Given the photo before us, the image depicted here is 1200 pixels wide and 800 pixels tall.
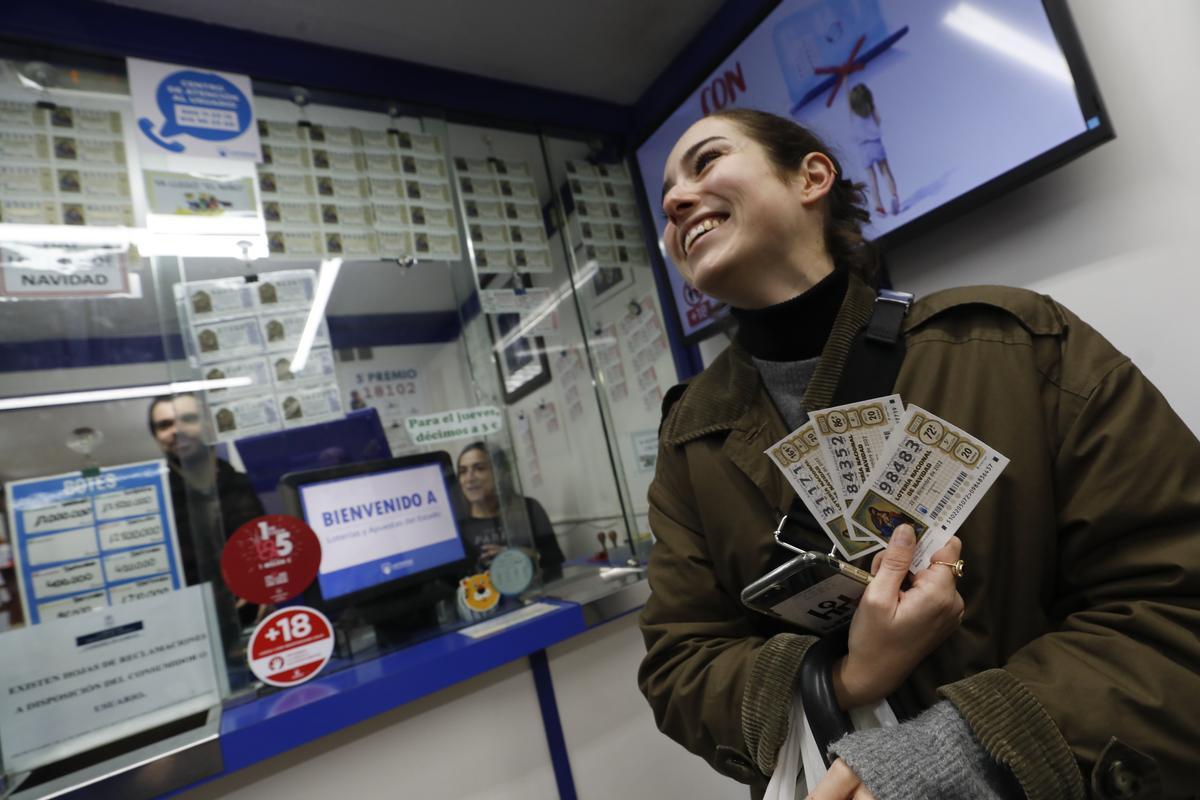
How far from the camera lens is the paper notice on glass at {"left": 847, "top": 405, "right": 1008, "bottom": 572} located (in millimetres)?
643

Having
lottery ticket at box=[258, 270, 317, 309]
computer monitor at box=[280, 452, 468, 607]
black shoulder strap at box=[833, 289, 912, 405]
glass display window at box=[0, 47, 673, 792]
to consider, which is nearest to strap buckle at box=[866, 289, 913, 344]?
black shoulder strap at box=[833, 289, 912, 405]

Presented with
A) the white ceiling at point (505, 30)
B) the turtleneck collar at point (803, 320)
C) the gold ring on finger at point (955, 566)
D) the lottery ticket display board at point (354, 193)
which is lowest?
the gold ring on finger at point (955, 566)

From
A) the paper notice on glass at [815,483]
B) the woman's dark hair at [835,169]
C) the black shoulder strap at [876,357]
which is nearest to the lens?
the paper notice on glass at [815,483]

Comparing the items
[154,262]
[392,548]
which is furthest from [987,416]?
[154,262]

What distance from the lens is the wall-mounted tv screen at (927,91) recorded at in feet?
4.20

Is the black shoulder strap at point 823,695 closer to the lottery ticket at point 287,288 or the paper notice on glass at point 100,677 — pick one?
the paper notice on glass at point 100,677

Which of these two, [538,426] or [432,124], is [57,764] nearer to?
[538,426]

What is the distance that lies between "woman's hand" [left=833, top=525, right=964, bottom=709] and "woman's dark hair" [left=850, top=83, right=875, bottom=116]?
139cm

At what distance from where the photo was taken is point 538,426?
7.42ft

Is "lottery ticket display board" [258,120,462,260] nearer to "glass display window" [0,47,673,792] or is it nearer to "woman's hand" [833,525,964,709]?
"glass display window" [0,47,673,792]

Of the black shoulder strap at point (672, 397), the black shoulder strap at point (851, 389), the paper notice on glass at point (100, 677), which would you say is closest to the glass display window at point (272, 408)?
the paper notice on glass at point (100, 677)

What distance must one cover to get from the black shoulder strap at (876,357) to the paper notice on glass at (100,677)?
1464mm

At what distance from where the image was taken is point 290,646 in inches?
58.6

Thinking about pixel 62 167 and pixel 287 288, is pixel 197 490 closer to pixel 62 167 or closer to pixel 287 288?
pixel 287 288
